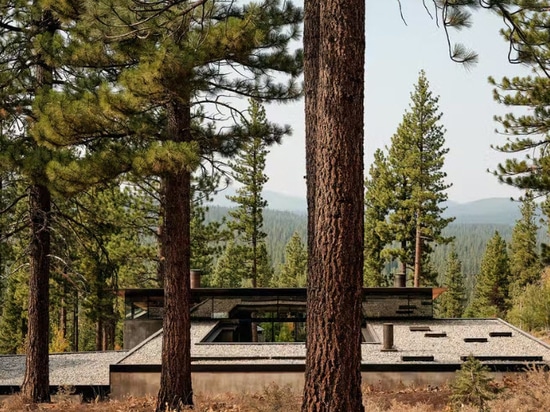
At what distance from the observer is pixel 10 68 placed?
1030 centimetres

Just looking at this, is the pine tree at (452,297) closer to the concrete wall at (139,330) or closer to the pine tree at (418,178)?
the pine tree at (418,178)

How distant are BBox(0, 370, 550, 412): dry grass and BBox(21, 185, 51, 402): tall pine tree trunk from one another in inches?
14.1

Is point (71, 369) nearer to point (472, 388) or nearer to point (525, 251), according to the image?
point (472, 388)

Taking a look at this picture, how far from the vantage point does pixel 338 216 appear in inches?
201

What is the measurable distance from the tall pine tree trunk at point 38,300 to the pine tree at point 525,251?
33.3m

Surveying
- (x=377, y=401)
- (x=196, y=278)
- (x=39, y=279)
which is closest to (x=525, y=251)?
(x=196, y=278)

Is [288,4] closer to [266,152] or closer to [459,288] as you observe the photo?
[266,152]

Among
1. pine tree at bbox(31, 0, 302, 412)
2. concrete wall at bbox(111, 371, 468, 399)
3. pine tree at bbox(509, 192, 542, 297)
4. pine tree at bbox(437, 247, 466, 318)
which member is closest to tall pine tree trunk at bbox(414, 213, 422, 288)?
pine tree at bbox(509, 192, 542, 297)

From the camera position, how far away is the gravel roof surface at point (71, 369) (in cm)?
Result: 1355

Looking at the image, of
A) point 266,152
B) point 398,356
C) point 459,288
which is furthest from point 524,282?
point 398,356

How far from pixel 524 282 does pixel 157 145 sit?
3544cm

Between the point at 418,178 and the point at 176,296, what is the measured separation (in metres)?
22.7

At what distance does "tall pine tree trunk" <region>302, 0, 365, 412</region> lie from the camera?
5.11 metres

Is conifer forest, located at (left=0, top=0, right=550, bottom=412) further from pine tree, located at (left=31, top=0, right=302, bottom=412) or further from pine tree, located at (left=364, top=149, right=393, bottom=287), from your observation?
pine tree, located at (left=364, top=149, right=393, bottom=287)
